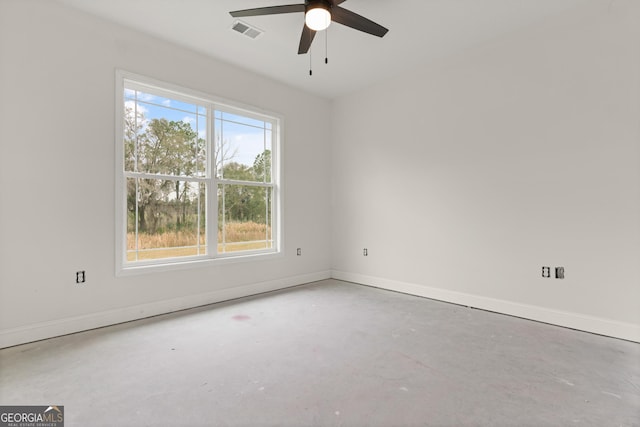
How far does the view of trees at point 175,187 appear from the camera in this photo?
333cm

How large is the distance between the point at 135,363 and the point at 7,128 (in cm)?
218

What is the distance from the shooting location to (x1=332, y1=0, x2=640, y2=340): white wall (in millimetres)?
2809

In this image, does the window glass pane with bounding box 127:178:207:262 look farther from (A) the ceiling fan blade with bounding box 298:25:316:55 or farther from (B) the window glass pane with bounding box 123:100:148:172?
(A) the ceiling fan blade with bounding box 298:25:316:55

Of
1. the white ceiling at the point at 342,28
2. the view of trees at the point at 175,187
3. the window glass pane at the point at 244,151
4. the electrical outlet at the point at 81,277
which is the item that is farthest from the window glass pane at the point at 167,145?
the electrical outlet at the point at 81,277

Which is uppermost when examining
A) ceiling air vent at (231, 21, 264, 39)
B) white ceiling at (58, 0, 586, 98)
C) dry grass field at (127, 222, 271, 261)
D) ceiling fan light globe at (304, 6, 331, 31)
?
white ceiling at (58, 0, 586, 98)

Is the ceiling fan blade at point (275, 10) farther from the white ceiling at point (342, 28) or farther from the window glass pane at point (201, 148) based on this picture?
the window glass pane at point (201, 148)

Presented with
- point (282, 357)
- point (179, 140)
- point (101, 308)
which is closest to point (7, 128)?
point (179, 140)

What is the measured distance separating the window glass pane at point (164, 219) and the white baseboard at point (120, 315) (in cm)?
52

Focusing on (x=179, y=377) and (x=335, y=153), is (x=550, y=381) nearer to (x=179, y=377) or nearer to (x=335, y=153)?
(x=179, y=377)

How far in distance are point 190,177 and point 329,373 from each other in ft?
8.95

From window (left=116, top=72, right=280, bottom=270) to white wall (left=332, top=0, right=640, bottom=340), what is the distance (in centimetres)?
166

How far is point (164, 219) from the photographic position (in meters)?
3.53

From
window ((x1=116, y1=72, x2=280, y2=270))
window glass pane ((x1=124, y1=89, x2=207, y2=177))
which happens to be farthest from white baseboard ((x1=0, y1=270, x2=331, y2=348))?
window glass pane ((x1=124, y1=89, x2=207, y2=177))

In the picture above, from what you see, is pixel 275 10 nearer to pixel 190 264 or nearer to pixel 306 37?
pixel 306 37
